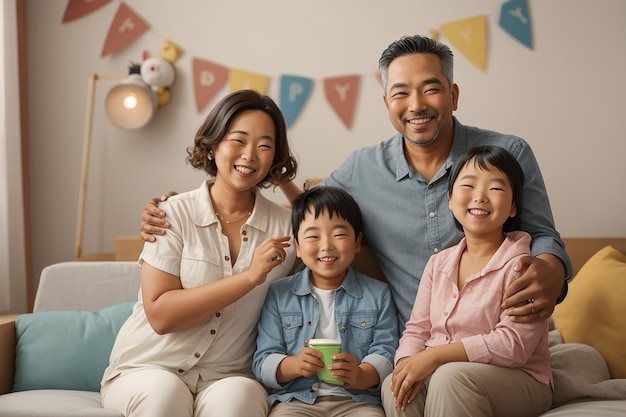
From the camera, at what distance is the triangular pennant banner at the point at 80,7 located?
3.92 metres

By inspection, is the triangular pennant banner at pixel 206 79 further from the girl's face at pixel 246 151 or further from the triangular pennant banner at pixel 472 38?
the girl's face at pixel 246 151

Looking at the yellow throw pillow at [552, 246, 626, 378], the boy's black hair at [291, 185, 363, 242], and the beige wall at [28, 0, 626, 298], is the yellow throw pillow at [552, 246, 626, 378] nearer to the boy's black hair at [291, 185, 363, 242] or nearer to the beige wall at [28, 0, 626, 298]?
the boy's black hair at [291, 185, 363, 242]

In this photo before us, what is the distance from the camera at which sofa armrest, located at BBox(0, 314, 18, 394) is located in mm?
2158

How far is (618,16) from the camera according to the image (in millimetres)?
3559

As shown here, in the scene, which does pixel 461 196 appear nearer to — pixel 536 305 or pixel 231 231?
pixel 536 305

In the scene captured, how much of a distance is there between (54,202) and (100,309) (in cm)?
175

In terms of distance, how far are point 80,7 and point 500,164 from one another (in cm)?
291

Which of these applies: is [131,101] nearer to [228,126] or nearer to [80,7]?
[80,7]

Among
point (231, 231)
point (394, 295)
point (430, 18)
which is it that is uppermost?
point (430, 18)

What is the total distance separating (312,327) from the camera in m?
1.93

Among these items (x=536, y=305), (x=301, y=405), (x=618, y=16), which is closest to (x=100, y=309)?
(x=301, y=405)

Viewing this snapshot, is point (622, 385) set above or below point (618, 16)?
below

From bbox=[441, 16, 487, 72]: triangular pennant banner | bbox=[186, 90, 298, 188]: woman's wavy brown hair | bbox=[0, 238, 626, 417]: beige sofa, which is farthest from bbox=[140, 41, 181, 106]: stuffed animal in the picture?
bbox=[186, 90, 298, 188]: woman's wavy brown hair

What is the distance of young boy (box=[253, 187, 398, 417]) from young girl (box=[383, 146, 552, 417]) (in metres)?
0.10
